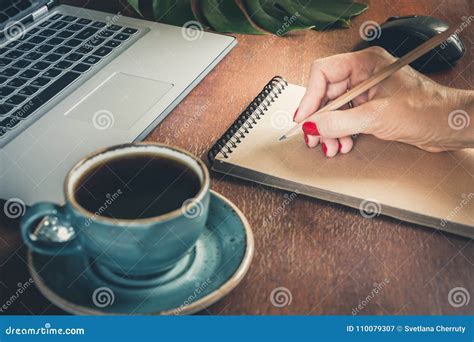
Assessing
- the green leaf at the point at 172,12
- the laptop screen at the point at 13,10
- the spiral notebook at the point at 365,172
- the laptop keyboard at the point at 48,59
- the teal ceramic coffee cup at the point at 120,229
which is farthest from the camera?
the green leaf at the point at 172,12

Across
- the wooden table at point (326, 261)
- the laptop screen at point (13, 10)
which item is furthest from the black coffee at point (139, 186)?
the laptop screen at point (13, 10)

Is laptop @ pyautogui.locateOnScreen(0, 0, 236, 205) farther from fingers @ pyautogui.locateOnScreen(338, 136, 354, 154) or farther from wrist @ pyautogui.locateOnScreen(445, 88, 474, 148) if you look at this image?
wrist @ pyautogui.locateOnScreen(445, 88, 474, 148)

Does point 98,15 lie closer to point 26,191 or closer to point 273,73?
point 273,73

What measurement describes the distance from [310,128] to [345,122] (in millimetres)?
47

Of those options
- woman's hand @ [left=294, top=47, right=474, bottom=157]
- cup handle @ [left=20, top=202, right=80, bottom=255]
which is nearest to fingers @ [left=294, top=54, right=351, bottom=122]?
woman's hand @ [left=294, top=47, right=474, bottom=157]

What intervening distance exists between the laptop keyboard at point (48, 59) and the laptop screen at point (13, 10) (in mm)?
29

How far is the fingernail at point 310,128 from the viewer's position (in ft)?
2.33

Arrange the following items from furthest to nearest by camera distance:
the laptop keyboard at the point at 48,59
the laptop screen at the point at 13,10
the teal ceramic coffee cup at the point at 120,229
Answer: the laptop screen at the point at 13,10
the laptop keyboard at the point at 48,59
the teal ceramic coffee cup at the point at 120,229

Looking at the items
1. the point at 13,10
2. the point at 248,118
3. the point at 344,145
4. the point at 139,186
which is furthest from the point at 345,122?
the point at 13,10

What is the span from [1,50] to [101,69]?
167 millimetres

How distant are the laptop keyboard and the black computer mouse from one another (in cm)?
47

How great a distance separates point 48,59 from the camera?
2.74ft

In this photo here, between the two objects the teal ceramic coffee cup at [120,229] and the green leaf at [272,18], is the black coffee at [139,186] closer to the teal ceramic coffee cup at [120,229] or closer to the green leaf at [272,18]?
the teal ceramic coffee cup at [120,229]

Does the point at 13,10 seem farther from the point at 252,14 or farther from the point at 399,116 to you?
the point at 399,116
